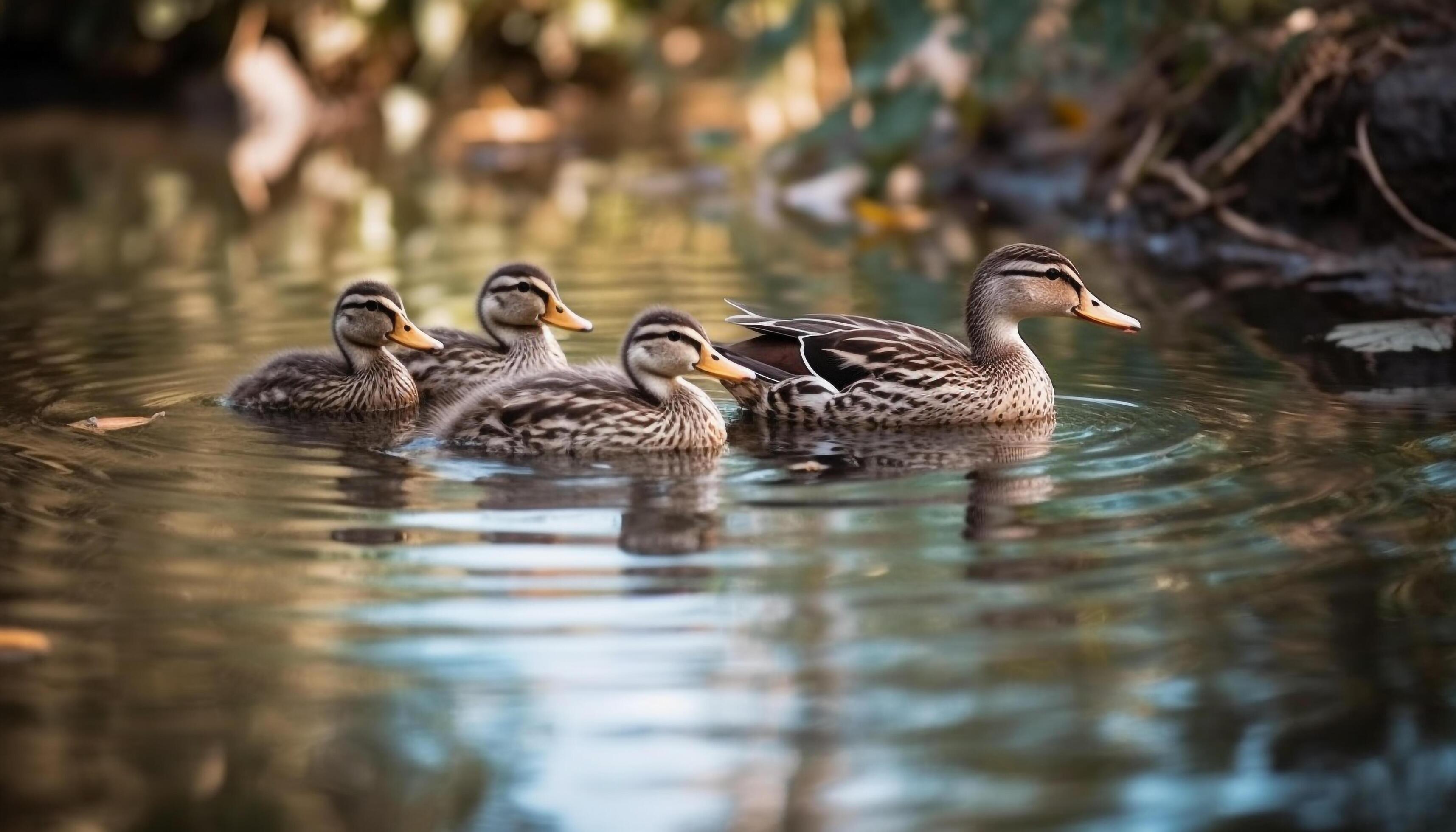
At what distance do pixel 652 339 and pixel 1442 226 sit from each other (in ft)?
19.8

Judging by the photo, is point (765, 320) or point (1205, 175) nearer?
point (765, 320)

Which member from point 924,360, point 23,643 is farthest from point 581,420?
point 23,643

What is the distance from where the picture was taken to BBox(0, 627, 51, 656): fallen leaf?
514 cm

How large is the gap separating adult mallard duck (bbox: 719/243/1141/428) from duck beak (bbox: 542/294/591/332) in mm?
830

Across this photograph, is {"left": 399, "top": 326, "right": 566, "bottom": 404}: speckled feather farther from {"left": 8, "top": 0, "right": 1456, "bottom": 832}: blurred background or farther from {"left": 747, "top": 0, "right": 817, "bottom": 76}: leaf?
{"left": 747, "top": 0, "right": 817, "bottom": 76}: leaf

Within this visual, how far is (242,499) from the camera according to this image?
6.74 meters

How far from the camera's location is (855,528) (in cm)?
631

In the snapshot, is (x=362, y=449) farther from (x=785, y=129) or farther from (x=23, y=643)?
(x=785, y=129)

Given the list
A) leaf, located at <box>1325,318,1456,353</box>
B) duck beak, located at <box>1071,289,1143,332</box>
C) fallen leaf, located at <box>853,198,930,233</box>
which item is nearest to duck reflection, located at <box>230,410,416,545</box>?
duck beak, located at <box>1071,289,1143,332</box>

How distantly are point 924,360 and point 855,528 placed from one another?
209cm

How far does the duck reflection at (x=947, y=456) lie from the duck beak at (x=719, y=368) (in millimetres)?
242

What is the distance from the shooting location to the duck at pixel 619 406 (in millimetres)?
7523

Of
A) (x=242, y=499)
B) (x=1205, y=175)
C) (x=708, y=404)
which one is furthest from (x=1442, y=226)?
(x=242, y=499)

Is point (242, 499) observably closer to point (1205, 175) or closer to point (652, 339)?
point (652, 339)
